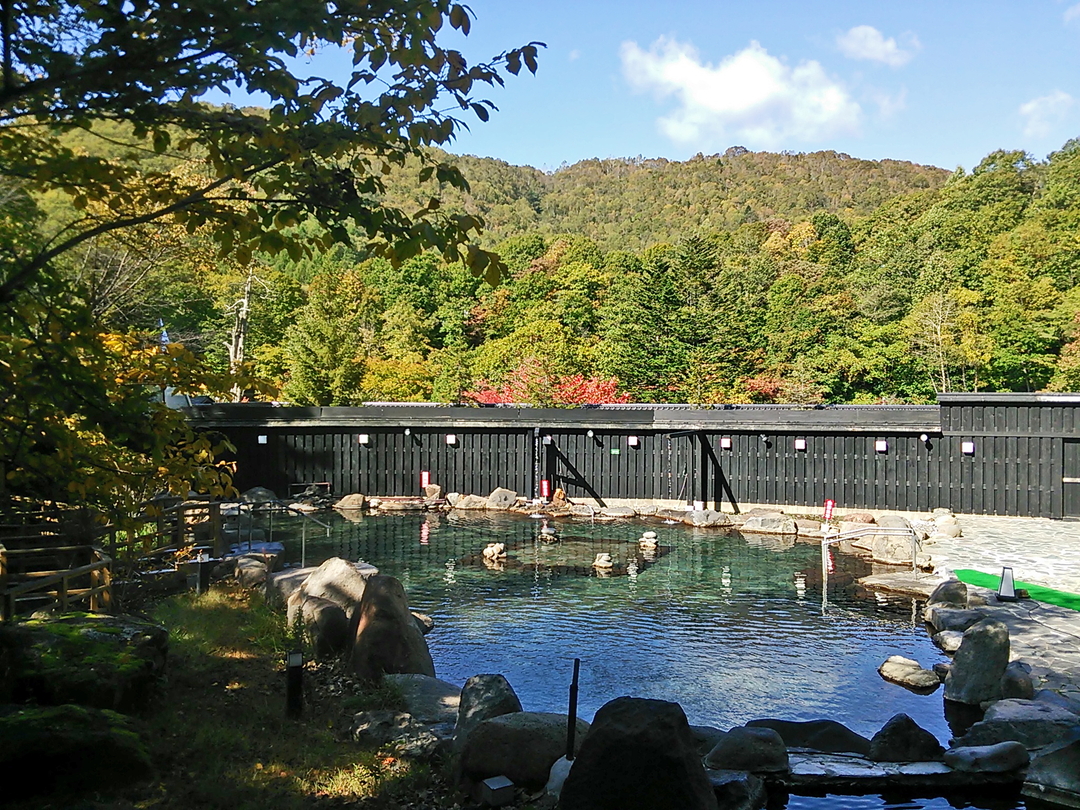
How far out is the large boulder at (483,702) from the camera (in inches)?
272

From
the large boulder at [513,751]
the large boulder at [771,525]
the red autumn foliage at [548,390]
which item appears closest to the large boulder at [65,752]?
the large boulder at [513,751]

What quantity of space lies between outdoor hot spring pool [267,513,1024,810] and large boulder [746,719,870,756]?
67cm

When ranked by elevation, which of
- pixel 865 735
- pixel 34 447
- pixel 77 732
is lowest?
pixel 865 735

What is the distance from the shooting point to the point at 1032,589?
41.7 ft

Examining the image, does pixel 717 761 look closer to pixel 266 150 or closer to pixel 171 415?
pixel 171 415

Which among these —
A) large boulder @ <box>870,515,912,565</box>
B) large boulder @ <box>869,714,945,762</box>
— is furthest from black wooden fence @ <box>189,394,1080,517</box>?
large boulder @ <box>869,714,945,762</box>

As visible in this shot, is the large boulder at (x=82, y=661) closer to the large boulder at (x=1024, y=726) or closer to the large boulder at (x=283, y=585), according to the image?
the large boulder at (x=283, y=585)

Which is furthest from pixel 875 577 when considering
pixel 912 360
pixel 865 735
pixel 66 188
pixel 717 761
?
pixel 912 360

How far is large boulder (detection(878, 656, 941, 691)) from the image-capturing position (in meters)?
9.59

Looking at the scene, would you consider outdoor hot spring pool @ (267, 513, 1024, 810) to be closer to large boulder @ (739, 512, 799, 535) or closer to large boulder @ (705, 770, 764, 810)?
large boulder @ (705, 770, 764, 810)

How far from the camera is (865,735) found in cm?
827

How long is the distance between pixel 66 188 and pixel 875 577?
13634 millimetres

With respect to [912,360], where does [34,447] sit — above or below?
below

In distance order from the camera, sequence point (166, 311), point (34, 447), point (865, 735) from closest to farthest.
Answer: point (34, 447), point (865, 735), point (166, 311)
